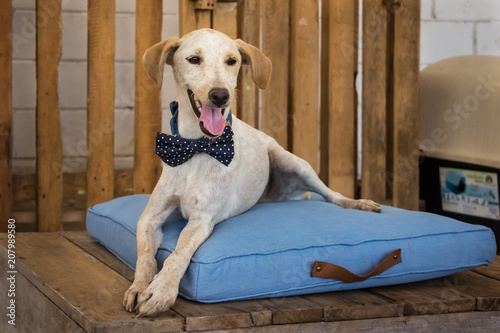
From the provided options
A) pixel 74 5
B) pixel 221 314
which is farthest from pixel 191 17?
pixel 221 314

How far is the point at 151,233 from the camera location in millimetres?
2064

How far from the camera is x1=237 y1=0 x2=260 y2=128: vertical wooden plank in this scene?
3260 millimetres

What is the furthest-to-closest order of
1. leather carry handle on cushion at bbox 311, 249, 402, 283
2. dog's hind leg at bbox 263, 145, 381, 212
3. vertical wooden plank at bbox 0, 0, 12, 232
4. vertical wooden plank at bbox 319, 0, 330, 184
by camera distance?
vertical wooden plank at bbox 319, 0, 330, 184, vertical wooden plank at bbox 0, 0, 12, 232, dog's hind leg at bbox 263, 145, 381, 212, leather carry handle on cushion at bbox 311, 249, 402, 283

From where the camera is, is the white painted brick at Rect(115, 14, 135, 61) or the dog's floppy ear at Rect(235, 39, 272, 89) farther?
the white painted brick at Rect(115, 14, 135, 61)

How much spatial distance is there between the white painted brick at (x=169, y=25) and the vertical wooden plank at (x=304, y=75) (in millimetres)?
843

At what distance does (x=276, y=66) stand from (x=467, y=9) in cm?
174

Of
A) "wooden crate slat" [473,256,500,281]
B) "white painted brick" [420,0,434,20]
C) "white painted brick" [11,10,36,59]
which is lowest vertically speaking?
"wooden crate slat" [473,256,500,281]

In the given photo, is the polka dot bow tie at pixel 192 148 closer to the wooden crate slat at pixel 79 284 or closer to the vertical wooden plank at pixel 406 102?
the wooden crate slat at pixel 79 284

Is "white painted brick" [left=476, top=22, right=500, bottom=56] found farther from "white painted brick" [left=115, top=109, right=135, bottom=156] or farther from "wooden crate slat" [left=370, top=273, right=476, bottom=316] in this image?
"wooden crate slat" [left=370, top=273, right=476, bottom=316]

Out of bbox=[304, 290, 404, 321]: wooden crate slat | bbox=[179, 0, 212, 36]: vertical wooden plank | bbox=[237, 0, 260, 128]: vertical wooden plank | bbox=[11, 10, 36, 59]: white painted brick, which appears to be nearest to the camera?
bbox=[304, 290, 404, 321]: wooden crate slat

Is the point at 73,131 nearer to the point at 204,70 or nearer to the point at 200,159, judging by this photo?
the point at 200,159

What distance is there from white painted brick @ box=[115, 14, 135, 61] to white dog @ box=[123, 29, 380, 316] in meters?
1.81

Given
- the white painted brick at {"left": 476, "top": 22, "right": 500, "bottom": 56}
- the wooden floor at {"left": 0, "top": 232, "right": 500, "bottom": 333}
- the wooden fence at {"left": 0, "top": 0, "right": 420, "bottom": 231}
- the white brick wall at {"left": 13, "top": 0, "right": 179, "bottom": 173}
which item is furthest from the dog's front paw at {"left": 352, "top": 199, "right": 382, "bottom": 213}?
the white painted brick at {"left": 476, "top": 22, "right": 500, "bottom": 56}

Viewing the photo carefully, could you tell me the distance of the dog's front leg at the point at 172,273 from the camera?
5.47ft
